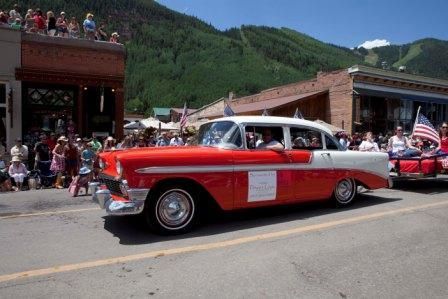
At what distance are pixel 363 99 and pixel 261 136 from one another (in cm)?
2680

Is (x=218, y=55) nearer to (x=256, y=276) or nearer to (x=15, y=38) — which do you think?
(x=15, y=38)

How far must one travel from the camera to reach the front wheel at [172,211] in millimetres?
6105

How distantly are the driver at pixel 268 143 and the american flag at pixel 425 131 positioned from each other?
5688mm

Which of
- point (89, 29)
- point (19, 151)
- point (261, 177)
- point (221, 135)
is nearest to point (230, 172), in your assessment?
point (261, 177)

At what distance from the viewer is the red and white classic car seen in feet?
19.7

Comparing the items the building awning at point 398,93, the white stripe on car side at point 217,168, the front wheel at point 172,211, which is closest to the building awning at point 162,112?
the building awning at point 398,93

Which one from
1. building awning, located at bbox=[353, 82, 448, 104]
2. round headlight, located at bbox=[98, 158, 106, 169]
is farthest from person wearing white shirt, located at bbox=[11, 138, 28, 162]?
building awning, located at bbox=[353, 82, 448, 104]

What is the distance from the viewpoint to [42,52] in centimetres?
1683

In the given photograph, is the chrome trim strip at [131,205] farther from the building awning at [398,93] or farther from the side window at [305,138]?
the building awning at [398,93]

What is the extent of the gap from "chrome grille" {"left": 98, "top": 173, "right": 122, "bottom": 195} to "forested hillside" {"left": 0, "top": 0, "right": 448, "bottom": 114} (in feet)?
314

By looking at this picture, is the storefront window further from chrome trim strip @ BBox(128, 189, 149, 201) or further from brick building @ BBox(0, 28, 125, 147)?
chrome trim strip @ BBox(128, 189, 149, 201)

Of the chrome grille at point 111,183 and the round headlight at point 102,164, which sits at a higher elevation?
the round headlight at point 102,164

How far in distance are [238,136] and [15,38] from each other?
13.0 meters

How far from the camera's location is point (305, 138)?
7711 mm
